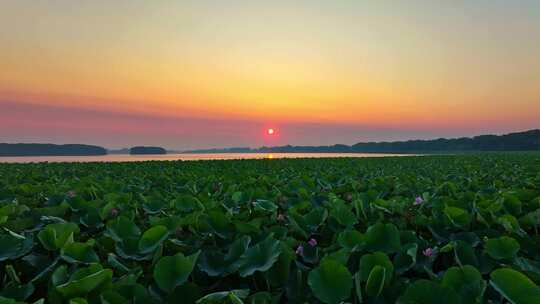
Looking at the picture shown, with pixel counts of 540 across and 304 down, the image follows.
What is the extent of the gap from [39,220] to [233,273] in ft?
5.99

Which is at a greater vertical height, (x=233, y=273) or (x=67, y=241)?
(x=67, y=241)

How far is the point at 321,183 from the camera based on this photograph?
17.1 feet

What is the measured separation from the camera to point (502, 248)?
1.53m

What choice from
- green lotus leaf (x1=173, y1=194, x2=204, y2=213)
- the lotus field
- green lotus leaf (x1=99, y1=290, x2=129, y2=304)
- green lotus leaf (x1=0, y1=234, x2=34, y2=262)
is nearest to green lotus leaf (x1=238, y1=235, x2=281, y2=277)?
the lotus field

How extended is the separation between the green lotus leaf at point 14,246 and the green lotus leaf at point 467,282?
1842mm

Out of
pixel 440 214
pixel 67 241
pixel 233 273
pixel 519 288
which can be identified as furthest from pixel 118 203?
pixel 519 288

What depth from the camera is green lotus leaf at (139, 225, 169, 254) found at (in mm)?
1644

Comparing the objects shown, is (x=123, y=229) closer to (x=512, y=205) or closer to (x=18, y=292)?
(x=18, y=292)

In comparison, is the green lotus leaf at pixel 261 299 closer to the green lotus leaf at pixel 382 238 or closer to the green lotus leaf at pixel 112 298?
the green lotus leaf at pixel 112 298

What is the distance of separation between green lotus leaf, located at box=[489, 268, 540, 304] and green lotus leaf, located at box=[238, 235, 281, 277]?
0.76m

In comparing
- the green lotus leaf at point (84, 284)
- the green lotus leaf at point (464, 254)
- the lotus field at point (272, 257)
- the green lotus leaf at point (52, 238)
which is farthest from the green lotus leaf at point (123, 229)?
the green lotus leaf at point (464, 254)

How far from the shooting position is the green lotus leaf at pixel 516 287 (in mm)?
1002

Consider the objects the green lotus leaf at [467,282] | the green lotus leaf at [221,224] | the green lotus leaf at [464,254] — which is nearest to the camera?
the green lotus leaf at [467,282]

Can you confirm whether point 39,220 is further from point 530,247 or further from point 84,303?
point 530,247
